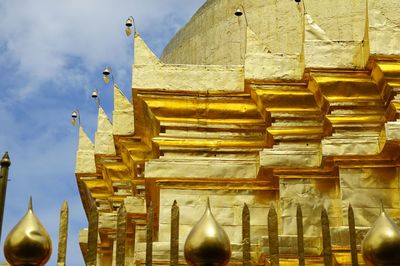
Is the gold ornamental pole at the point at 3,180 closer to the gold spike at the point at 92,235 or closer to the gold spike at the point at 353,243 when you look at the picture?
the gold spike at the point at 92,235

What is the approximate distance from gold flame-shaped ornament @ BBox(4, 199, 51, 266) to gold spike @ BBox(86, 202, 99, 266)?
46 centimetres

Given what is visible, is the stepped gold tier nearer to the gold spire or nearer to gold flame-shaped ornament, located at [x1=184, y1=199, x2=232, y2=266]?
the gold spire

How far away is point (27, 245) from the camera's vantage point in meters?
4.44

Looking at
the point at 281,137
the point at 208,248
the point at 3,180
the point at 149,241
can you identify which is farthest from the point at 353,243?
the point at 281,137

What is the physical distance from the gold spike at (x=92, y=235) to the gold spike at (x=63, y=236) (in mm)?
179

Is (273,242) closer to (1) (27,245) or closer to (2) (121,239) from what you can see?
(2) (121,239)

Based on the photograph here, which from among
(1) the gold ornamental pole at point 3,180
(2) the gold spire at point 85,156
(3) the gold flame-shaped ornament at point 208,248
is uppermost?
(2) the gold spire at point 85,156

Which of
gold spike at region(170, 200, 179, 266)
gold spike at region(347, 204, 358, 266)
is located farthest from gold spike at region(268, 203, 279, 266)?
gold spike at region(170, 200, 179, 266)

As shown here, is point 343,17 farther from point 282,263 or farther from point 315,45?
point 282,263

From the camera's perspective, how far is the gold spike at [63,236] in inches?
200

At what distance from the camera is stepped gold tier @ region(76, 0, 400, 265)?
891 cm

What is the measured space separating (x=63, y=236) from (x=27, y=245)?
724 millimetres

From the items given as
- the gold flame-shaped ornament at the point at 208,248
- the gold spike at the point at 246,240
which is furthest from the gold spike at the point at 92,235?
the gold spike at the point at 246,240

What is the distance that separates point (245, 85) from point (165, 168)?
1.40 meters
